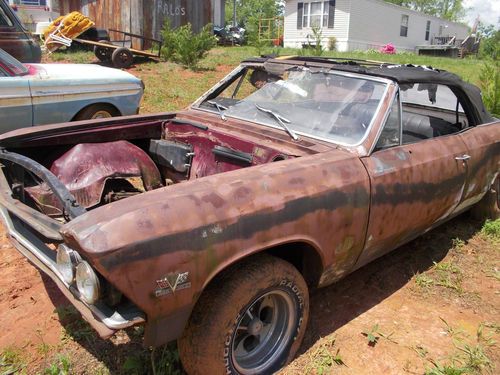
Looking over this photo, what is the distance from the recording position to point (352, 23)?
25.1m

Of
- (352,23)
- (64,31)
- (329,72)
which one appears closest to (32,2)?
(64,31)

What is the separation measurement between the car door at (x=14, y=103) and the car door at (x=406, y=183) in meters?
4.26

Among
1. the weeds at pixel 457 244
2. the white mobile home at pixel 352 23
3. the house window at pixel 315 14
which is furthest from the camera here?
the house window at pixel 315 14

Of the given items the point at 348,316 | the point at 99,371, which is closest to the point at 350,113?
the point at 348,316

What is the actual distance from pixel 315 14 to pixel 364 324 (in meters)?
25.8

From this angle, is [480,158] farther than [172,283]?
Yes

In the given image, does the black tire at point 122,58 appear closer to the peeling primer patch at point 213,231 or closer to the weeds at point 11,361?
the weeds at point 11,361

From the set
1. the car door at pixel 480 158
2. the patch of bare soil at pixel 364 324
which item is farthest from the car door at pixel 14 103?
the car door at pixel 480 158

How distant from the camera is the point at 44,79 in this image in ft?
18.4

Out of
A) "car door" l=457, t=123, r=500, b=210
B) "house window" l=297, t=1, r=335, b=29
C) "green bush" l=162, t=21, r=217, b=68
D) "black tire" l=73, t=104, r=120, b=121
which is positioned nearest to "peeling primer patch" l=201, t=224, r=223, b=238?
"car door" l=457, t=123, r=500, b=210

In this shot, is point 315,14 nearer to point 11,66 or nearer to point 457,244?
point 11,66

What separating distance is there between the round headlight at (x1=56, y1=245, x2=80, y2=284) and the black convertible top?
2.29 m

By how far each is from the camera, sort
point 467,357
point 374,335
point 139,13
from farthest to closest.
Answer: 1. point 139,13
2. point 374,335
3. point 467,357

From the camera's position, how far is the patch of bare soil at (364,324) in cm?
274
